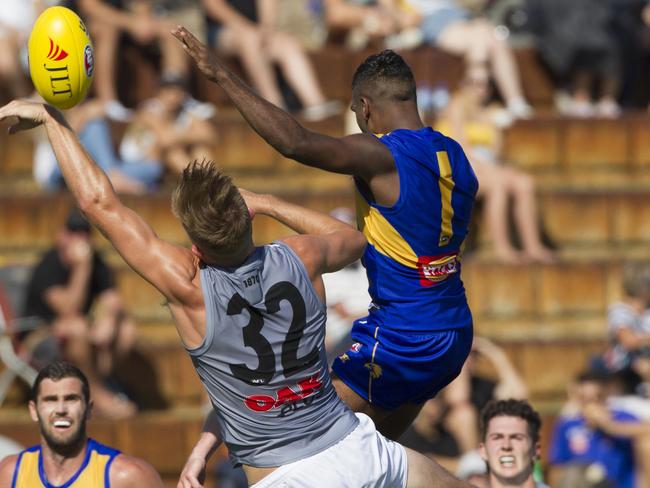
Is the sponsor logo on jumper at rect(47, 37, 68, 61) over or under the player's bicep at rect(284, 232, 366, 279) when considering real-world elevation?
over

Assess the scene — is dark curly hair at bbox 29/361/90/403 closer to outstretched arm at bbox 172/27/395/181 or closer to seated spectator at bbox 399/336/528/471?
outstretched arm at bbox 172/27/395/181

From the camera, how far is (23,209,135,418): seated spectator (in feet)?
34.0

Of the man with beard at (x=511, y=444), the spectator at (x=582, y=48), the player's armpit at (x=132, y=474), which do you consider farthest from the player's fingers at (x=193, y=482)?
the spectator at (x=582, y=48)

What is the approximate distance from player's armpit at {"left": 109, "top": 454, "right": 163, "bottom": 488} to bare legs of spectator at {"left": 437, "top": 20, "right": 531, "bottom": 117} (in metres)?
7.28

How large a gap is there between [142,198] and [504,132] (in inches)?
134

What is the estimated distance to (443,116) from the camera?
40.6 ft

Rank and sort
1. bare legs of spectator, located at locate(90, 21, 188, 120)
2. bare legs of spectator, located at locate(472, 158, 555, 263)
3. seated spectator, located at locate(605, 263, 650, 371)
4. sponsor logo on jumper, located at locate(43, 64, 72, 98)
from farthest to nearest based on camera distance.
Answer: bare legs of spectator, located at locate(90, 21, 188, 120) → bare legs of spectator, located at locate(472, 158, 555, 263) → seated spectator, located at locate(605, 263, 650, 371) → sponsor logo on jumper, located at locate(43, 64, 72, 98)

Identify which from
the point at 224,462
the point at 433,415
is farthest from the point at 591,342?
the point at 224,462

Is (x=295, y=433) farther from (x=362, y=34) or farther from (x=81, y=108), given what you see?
(x=362, y=34)

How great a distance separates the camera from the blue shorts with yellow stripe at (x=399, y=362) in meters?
6.05

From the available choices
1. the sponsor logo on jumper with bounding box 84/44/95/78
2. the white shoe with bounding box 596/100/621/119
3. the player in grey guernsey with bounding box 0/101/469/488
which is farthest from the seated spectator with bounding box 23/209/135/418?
the white shoe with bounding box 596/100/621/119

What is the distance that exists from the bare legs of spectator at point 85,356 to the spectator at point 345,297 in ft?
5.23

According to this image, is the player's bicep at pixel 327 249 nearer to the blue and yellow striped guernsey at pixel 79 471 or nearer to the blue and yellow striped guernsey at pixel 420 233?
the blue and yellow striped guernsey at pixel 420 233

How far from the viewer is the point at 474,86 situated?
12.6 metres
